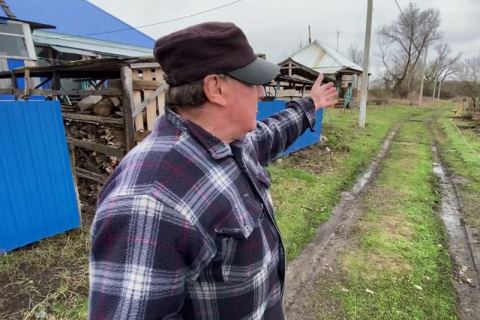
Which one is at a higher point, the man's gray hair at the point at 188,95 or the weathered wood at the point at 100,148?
the man's gray hair at the point at 188,95

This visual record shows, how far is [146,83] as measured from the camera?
4.41 meters

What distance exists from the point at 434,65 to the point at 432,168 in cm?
5103

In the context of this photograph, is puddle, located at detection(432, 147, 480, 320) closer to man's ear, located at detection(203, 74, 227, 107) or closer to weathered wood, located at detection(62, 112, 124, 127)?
man's ear, located at detection(203, 74, 227, 107)

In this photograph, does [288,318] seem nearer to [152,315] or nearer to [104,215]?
[152,315]

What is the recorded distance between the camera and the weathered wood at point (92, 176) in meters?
4.96

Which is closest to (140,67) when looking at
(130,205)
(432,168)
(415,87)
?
(130,205)

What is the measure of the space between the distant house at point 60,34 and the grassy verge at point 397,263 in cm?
1227

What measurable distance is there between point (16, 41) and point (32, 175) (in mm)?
10613

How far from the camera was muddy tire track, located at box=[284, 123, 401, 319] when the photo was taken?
2967mm

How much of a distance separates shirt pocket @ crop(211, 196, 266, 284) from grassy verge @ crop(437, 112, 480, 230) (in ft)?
16.7

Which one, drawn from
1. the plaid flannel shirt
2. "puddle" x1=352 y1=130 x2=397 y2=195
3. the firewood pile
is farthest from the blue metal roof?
the plaid flannel shirt

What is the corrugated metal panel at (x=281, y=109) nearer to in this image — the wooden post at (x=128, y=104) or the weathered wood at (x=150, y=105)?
the weathered wood at (x=150, y=105)

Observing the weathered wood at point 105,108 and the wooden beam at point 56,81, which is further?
the wooden beam at point 56,81

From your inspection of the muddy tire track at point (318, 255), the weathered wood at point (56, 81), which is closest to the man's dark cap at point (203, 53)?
the muddy tire track at point (318, 255)
